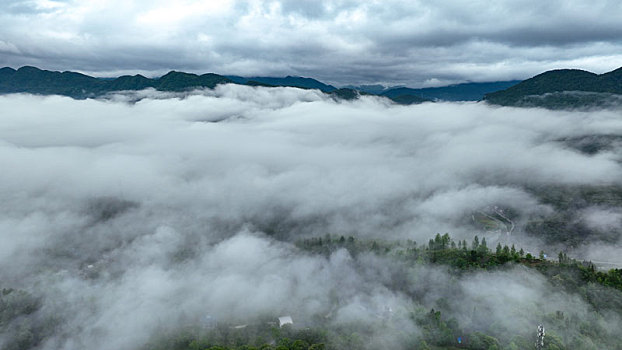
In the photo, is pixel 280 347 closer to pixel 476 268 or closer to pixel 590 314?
pixel 476 268

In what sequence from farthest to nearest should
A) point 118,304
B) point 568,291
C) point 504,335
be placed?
1. point 118,304
2. point 568,291
3. point 504,335

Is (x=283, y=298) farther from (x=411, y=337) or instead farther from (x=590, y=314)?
(x=590, y=314)

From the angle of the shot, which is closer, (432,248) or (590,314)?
(590,314)

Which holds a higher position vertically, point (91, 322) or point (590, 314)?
point (590, 314)

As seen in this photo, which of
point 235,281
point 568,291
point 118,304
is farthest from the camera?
point 235,281

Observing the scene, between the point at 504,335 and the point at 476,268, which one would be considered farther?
the point at 476,268

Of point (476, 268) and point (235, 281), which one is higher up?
point (476, 268)

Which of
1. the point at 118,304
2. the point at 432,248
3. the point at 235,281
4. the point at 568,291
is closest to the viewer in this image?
the point at 568,291

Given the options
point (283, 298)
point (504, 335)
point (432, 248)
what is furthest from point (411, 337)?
point (432, 248)

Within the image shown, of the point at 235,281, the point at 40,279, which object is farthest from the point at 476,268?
the point at 40,279
